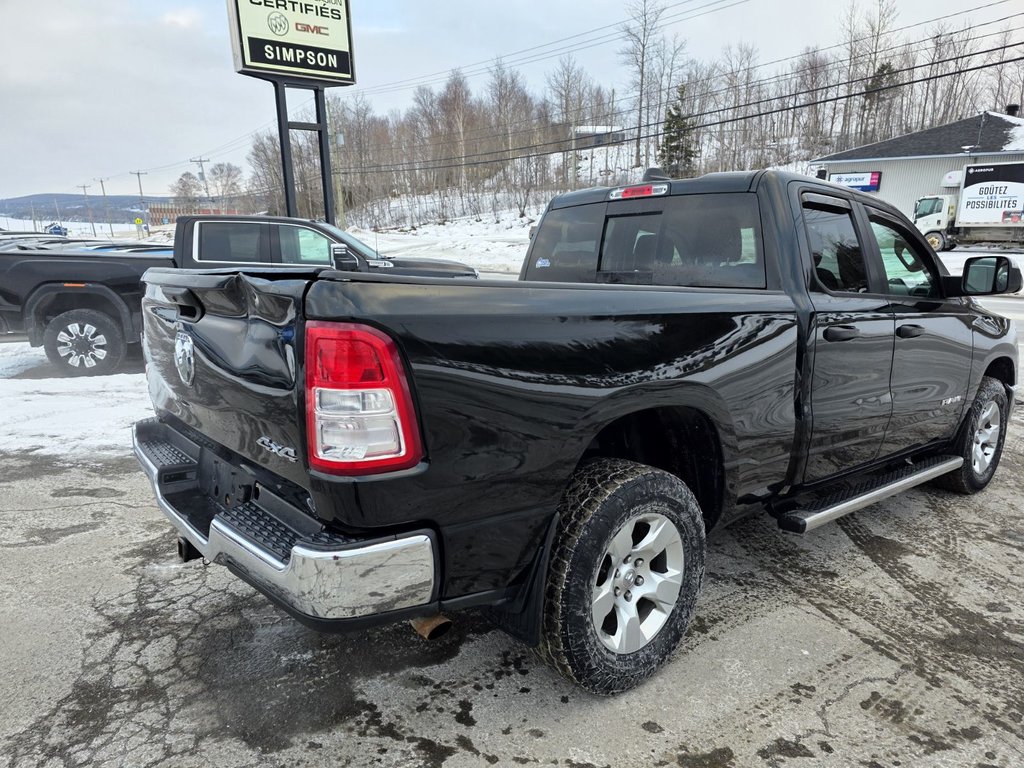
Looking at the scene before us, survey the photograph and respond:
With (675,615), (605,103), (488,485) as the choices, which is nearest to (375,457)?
(488,485)

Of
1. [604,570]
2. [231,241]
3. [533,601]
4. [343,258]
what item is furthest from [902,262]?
[231,241]

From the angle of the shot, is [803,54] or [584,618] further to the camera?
[803,54]

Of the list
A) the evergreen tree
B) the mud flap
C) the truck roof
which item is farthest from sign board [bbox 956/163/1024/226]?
the mud flap

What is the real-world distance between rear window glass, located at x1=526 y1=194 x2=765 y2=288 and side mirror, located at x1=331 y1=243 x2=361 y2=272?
3.65m

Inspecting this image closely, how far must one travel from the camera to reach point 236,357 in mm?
2129

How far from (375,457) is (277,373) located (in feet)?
1.38

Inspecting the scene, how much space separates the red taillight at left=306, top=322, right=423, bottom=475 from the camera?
1745mm

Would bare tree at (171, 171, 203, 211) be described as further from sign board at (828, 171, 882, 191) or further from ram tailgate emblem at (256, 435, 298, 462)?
ram tailgate emblem at (256, 435, 298, 462)

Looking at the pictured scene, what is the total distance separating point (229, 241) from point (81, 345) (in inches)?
82.3

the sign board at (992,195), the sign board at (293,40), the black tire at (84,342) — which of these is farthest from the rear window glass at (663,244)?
the sign board at (992,195)

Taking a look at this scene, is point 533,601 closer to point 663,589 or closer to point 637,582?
point 637,582

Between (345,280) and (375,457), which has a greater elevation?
(345,280)

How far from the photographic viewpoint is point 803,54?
59.5 m

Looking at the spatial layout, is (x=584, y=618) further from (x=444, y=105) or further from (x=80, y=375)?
(x=444, y=105)
